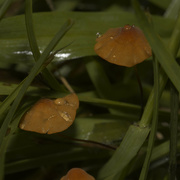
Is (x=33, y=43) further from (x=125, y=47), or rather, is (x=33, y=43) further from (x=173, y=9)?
(x=173, y=9)

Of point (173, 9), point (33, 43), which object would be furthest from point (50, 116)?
point (173, 9)

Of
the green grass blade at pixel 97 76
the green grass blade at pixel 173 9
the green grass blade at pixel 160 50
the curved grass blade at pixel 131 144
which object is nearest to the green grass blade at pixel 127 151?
the curved grass blade at pixel 131 144

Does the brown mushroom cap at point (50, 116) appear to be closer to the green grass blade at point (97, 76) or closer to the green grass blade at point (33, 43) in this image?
the green grass blade at point (33, 43)

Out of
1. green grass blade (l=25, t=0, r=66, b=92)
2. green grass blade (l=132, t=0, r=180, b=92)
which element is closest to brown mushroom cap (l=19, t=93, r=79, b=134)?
green grass blade (l=25, t=0, r=66, b=92)

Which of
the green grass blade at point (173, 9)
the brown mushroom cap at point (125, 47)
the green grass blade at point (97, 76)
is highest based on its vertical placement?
the brown mushroom cap at point (125, 47)

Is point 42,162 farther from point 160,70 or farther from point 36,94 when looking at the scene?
point 160,70

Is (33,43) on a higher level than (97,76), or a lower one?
higher
